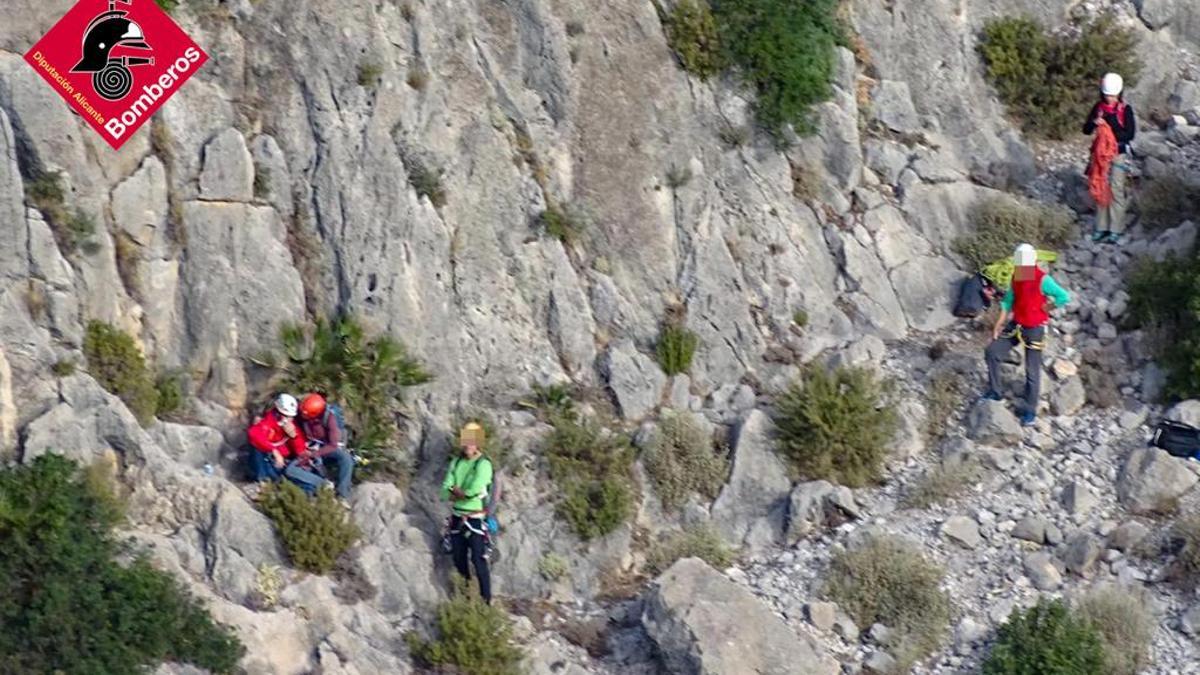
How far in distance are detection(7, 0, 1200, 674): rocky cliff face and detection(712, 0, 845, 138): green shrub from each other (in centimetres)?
29

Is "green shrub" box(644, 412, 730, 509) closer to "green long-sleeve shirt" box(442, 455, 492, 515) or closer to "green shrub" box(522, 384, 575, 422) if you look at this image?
"green shrub" box(522, 384, 575, 422)

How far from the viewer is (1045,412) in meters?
16.3

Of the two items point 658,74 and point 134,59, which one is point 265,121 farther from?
point 658,74

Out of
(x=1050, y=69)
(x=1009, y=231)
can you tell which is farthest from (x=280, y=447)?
(x=1050, y=69)

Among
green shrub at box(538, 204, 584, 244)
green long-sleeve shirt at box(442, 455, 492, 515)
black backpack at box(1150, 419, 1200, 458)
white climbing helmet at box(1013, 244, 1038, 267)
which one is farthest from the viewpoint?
green shrub at box(538, 204, 584, 244)

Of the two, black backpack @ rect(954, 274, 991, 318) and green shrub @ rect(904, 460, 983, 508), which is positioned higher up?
black backpack @ rect(954, 274, 991, 318)

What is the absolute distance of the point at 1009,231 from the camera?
58.3 ft

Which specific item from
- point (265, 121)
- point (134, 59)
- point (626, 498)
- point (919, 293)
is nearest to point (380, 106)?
point (265, 121)

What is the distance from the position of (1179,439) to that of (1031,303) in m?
1.95

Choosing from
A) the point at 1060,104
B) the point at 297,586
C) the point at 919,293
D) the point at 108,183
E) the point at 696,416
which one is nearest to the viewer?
the point at 297,586

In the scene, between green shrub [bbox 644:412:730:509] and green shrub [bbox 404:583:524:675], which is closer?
green shrub [bbox 404:583:524:675]

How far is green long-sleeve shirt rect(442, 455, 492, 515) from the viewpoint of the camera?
14594mm

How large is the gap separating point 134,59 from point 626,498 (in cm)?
652

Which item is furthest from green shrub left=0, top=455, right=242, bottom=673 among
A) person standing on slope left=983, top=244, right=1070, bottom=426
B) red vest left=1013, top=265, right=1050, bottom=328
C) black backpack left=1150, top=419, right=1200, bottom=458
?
black backpack left=1150, top=419, right=1200, bottom=458
